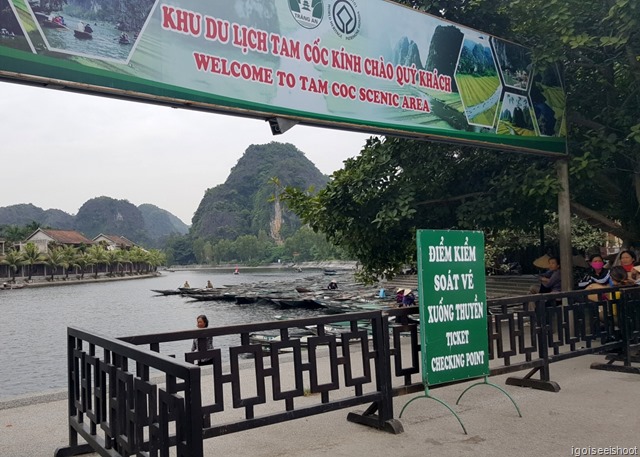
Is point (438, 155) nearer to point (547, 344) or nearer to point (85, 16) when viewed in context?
point (547, 344)

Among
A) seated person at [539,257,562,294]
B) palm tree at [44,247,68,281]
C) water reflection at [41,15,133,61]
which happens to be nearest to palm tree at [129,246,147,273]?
palm tree at [44,247,68,281]

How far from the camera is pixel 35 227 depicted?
115m

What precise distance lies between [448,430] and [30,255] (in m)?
94.6

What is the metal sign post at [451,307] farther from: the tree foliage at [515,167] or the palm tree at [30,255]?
the palm tree at [30,255]

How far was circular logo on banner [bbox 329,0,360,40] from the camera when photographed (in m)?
7.24

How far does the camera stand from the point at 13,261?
8481 centimetres

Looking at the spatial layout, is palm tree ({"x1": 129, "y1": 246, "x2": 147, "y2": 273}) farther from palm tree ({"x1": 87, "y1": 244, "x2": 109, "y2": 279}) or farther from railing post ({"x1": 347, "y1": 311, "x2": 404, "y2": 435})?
railing post ({"x1": 347, "y1": 311, "x2": 404, "y2": 435})

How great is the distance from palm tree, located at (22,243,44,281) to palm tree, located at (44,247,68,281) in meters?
1.64

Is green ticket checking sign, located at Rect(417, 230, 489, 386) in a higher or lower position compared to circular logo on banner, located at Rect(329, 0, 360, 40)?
lower

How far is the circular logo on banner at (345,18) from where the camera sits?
7.24 meters

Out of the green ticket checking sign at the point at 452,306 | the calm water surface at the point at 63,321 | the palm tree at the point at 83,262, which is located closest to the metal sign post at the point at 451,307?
the green ticket checking sign at the point at 452,306

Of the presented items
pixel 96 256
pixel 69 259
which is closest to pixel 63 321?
pixel 69 259

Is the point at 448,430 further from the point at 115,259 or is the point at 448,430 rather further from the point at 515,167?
the point at 115,259

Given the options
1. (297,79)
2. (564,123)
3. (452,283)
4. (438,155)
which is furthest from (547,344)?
(438,155)
